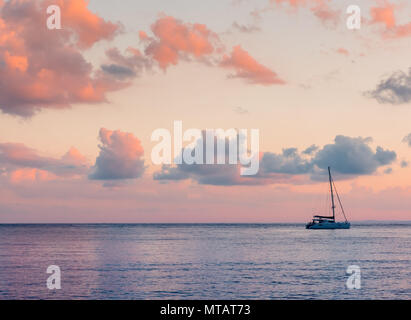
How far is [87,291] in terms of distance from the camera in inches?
1677

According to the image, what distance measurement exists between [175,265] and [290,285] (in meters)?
22.9

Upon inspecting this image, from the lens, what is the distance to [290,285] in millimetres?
45719

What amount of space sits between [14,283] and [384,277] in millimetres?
40296
